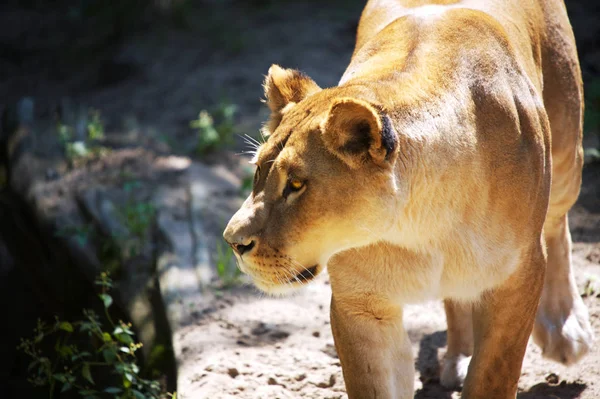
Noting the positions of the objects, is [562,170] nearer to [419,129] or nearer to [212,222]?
[419,129]

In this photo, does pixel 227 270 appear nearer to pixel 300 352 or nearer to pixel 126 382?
pixel 300 352

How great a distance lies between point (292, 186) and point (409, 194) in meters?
0.40

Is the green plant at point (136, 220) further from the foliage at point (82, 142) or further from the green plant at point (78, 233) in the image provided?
the foliage at point (82, 142)

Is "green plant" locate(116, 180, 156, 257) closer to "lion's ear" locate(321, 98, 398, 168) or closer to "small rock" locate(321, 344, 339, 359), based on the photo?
"small rock" locate(321, 344, 339, 359)

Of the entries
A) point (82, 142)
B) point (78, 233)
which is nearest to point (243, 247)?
point (78, 233)

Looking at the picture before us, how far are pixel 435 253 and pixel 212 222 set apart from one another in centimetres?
272

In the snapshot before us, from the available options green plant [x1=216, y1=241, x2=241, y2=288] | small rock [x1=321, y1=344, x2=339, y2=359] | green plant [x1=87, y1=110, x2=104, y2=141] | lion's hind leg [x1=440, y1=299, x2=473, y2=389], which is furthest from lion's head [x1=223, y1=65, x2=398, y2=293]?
green plant [x1=87, y1=110, x2=104, y2=141]

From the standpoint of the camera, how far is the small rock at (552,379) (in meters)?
3.61

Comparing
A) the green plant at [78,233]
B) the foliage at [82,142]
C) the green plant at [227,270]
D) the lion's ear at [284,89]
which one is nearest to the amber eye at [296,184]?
the lion's ear at [284,89]

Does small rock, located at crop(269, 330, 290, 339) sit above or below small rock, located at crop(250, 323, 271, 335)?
above

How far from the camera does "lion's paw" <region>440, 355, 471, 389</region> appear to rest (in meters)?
3.61

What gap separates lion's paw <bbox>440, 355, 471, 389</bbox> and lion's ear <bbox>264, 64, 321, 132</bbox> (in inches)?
58.6

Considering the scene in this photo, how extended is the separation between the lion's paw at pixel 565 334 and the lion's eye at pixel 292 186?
1.75m

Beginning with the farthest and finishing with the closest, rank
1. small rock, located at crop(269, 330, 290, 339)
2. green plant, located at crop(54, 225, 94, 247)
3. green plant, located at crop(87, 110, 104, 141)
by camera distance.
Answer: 1. green plant, located at crop(87, 110, 104, 141)
2. green plant, located at crop(54, 225, 94, 247)
3. small rock, located at crop(269, 330, 290, 339)
